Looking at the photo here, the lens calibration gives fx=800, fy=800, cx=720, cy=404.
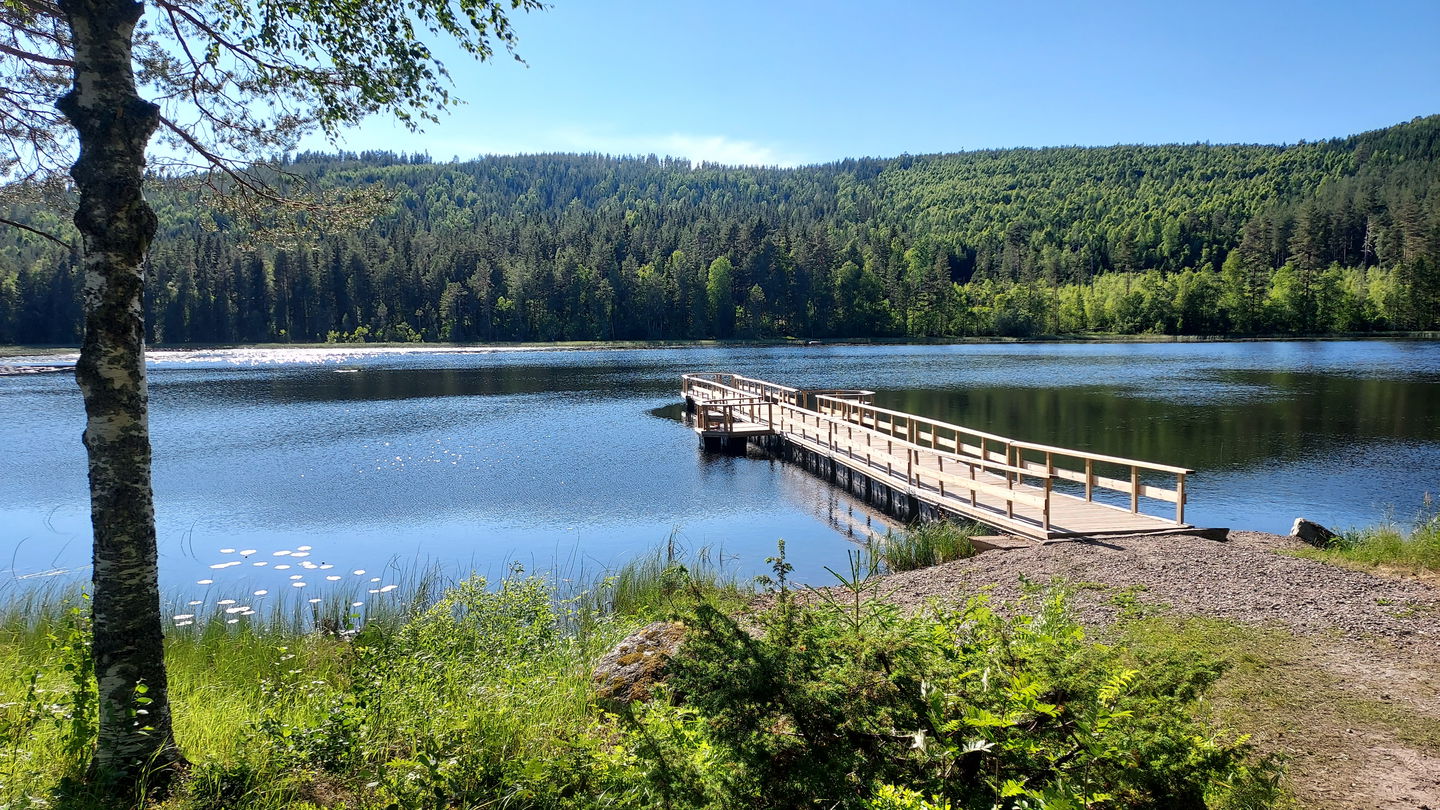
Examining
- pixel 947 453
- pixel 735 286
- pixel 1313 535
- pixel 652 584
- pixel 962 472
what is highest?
pixel 735 286

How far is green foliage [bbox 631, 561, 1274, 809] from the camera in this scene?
3098mm

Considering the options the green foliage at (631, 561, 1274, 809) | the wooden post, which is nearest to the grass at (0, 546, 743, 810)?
the green foliage at (631, 561, 1274, 809)

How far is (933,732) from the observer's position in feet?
11.2

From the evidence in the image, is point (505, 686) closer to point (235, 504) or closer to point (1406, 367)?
point (235, 504)

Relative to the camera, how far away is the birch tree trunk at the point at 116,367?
3.81 meters

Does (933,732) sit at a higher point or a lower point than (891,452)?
higher

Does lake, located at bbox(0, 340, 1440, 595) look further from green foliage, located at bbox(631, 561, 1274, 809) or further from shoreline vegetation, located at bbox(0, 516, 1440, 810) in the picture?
green foliage, located at bbox(631, 561, 1274, 809)

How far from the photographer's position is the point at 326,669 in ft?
22.8

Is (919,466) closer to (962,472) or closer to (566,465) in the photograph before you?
(962,472)

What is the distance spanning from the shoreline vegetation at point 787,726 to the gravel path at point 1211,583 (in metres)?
1.07

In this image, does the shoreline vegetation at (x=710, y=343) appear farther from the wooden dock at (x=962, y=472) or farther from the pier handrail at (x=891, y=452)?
the wooden dock at (x=962, y=472)

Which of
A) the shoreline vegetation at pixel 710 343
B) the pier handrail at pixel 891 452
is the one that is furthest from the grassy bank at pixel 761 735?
the shoreline vegetation at pixel 710 343

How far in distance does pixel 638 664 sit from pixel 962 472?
1318 cm

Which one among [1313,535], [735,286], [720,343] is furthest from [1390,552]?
[735,286]
